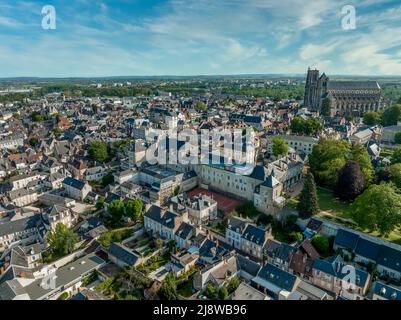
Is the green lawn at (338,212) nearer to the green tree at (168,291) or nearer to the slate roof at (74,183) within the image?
the green tree at (168,291)

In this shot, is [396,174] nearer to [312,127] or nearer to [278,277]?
[278,277]

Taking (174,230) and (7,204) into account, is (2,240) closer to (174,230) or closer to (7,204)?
(7,204)

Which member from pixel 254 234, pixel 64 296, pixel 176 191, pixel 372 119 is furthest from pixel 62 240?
pixel 372 119

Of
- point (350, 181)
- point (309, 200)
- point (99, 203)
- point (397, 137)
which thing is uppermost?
point (397, 137)

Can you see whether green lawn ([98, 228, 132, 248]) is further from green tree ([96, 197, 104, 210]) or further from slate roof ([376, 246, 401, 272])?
slate roof ([376, 246, 401, 272])
